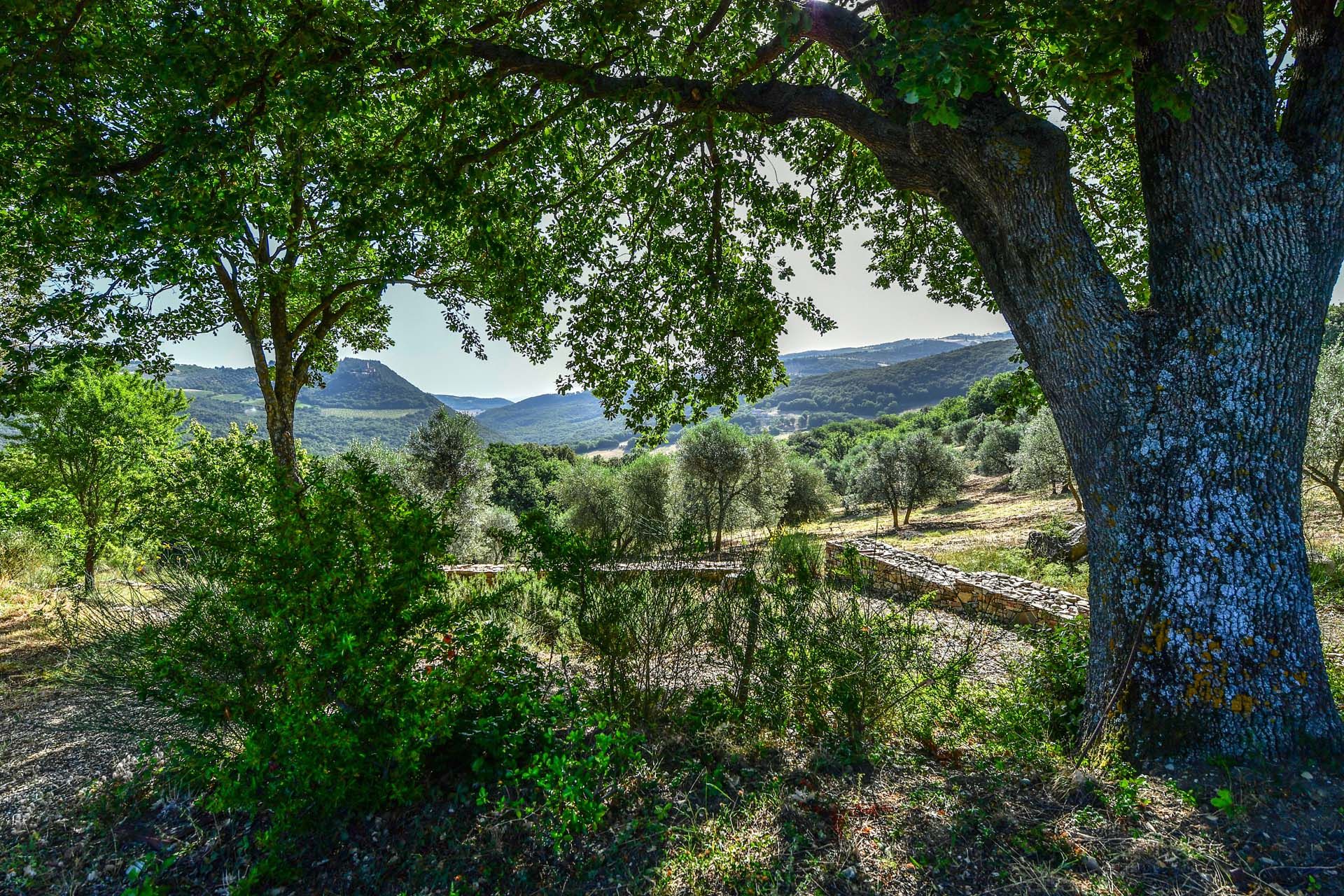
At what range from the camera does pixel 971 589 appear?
8.22 meters

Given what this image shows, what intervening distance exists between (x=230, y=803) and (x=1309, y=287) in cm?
545

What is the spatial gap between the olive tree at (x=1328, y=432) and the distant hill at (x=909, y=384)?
16004 cm

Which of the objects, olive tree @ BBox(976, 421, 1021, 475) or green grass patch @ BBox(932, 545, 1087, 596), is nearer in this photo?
green grass patch @ BBox(932, 545, 1087, 596)

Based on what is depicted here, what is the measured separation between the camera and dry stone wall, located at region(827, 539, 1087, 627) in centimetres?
704

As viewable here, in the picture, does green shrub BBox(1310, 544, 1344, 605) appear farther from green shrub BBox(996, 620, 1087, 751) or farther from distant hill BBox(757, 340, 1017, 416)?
distant hill BBox(757, 340, 1017, 416)

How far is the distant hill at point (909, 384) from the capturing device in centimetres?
17112

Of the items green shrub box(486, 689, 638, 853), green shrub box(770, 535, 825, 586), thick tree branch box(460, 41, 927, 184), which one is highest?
thick tree branch box(460, 41, 927, 184)

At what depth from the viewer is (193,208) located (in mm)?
2912

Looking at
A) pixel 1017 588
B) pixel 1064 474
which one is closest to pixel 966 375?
pixel 1064 474

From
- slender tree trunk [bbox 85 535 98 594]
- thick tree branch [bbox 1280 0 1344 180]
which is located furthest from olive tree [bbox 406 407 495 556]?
thick tree branch [bbox 1280 0 1344 180]

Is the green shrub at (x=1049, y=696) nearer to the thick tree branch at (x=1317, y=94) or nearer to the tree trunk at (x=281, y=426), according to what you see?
the thick tree branch at (x=1317, y=94)

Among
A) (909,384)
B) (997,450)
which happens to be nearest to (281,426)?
(997,450)

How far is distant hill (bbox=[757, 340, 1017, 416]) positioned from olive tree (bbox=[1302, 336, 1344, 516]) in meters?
160

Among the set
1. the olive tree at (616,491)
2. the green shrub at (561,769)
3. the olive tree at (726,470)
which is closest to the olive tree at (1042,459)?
the olive tree at (726,470)
